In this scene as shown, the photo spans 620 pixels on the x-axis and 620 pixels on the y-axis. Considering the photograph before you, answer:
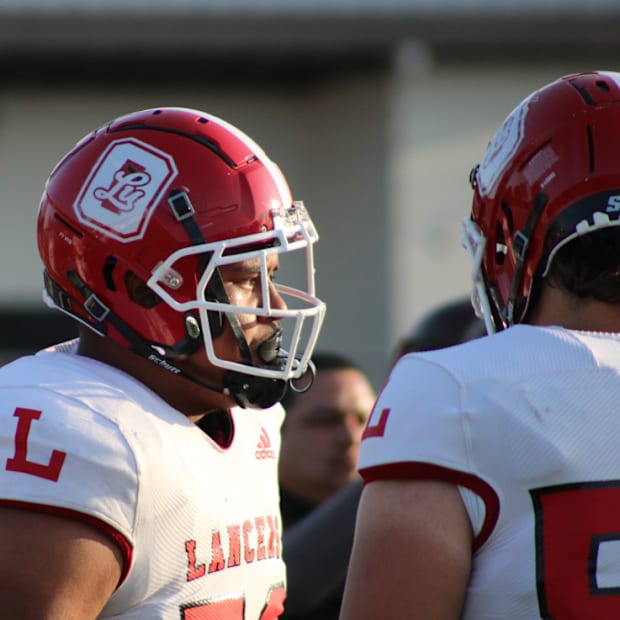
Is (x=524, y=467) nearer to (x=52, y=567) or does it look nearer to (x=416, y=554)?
(x=416, y=554)

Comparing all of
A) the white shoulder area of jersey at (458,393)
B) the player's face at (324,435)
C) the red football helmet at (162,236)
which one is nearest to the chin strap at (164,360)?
the red football helmet at (162,236)

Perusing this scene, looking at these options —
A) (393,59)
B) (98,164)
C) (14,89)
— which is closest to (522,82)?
(393,59)

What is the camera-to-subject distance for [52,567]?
2053 millimetres

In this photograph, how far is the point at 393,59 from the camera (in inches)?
494

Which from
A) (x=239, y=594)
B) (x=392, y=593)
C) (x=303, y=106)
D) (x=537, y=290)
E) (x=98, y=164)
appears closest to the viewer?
(x=392, y=593)

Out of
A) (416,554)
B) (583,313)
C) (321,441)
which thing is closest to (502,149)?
(583,313)

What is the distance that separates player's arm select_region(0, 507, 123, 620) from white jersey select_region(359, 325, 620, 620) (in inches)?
19.9

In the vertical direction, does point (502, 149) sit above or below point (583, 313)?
above

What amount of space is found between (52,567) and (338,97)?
11.5m

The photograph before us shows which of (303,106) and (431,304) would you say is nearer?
(431,304)

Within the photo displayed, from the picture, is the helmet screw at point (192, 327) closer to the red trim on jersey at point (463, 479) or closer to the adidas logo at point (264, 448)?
the adidas logo at point (264, 448)

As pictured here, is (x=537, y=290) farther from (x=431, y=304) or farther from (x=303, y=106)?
(x=303, y=106)

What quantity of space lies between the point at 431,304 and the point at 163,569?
10527 millimetres

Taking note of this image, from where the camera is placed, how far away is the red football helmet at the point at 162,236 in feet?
8.15
